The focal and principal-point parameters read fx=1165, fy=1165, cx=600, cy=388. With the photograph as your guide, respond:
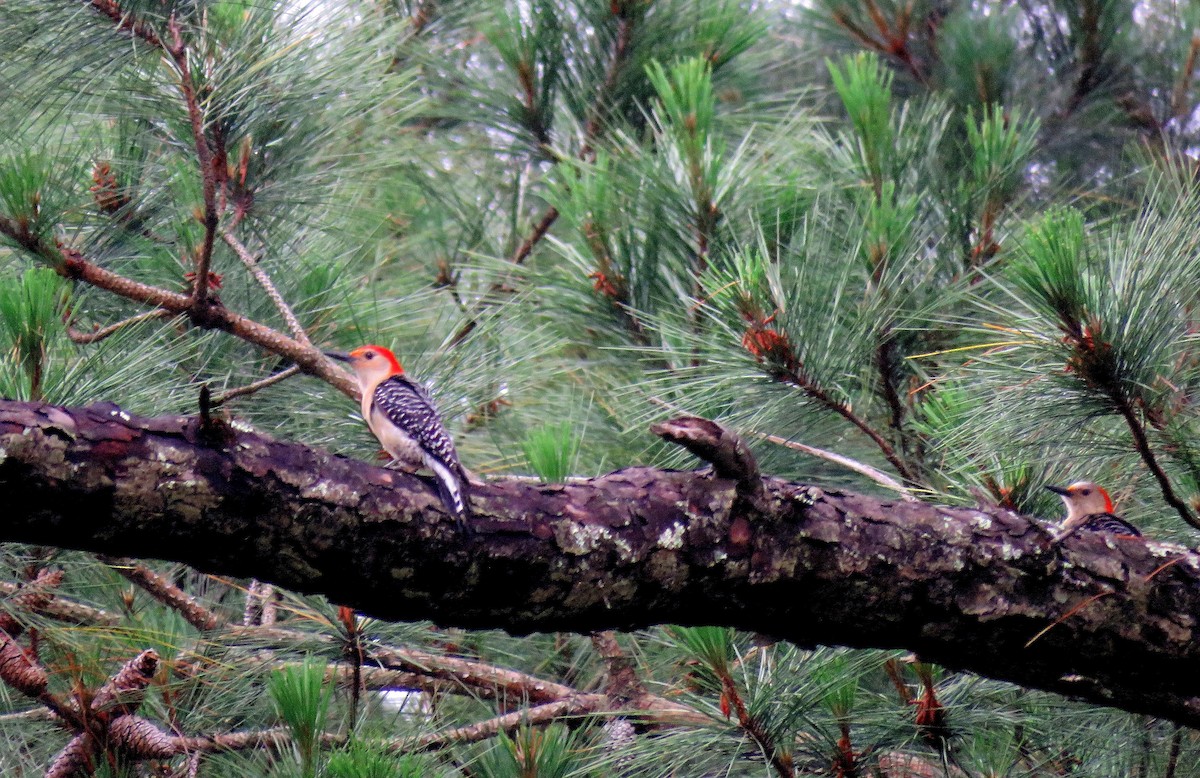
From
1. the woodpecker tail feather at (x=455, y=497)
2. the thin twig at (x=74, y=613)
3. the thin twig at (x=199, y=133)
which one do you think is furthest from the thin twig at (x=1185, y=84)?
the thin twig at (x=74, y=613)

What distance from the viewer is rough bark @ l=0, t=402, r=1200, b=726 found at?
1.33 metres

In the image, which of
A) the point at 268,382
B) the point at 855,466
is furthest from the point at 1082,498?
the point at 268,382

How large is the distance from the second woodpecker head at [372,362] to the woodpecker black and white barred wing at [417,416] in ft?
0.25

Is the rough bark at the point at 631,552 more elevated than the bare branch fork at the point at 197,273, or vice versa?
the bare branch fork at the point at 197,273

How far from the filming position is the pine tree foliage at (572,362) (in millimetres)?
1938

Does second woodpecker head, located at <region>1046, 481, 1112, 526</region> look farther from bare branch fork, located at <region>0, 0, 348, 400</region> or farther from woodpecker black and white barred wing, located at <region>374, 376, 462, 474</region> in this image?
bare branch fork, located at <region>0, 0, 348, 400</region>

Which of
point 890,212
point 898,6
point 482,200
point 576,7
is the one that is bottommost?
point 890,212

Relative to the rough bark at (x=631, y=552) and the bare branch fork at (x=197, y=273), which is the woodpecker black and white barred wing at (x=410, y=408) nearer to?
the bare branch fork at (x=197, y=273)

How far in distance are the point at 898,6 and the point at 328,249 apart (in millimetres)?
2851

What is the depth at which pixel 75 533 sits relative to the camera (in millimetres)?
1316

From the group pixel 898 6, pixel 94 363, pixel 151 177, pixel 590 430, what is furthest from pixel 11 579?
pixel 898 6

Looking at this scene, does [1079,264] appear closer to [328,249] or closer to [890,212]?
[890,212]

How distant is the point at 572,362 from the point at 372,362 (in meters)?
0.63

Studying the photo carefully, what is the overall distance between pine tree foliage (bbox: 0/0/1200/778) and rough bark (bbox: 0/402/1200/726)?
0.23m
